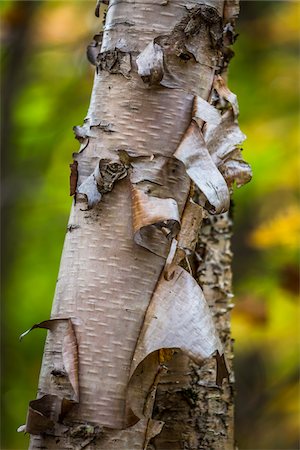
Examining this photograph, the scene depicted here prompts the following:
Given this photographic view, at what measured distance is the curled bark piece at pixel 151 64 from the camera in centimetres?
115

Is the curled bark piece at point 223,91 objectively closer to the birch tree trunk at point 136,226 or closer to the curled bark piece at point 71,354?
the birch tree trunk at point 136,226

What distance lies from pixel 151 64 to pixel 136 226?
0.26 meters

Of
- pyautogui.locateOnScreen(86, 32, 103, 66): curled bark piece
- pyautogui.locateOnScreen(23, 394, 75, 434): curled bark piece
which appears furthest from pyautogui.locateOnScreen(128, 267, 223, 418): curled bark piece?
pyautogui.locateOnScreen(86, 32, 103, 66): curled bark piece

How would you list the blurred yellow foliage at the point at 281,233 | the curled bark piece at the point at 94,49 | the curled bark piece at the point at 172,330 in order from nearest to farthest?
the curled bark piece at the point at 172,330, the curled bark piece at the point at 94,49, the blurred yellow foliage at the point at 281,233

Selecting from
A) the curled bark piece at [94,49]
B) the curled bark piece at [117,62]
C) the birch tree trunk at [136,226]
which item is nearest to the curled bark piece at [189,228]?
the birch tree trunk at [136,226]

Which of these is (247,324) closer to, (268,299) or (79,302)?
(268,299)

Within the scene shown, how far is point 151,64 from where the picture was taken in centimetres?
115

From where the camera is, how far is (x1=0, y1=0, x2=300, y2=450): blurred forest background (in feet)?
11.8

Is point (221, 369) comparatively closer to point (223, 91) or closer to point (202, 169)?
point (202, 169)

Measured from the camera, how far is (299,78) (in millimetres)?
4266

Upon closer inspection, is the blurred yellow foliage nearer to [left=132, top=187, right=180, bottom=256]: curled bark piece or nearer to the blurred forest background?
the blurred forest background

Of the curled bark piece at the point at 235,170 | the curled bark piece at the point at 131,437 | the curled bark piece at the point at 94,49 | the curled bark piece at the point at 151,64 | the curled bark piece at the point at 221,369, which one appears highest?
the curled bark piece at the point at 94,49

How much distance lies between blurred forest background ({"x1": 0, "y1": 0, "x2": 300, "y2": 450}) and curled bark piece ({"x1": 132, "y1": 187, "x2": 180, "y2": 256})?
6.34 feet

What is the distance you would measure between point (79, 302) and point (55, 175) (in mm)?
4008
